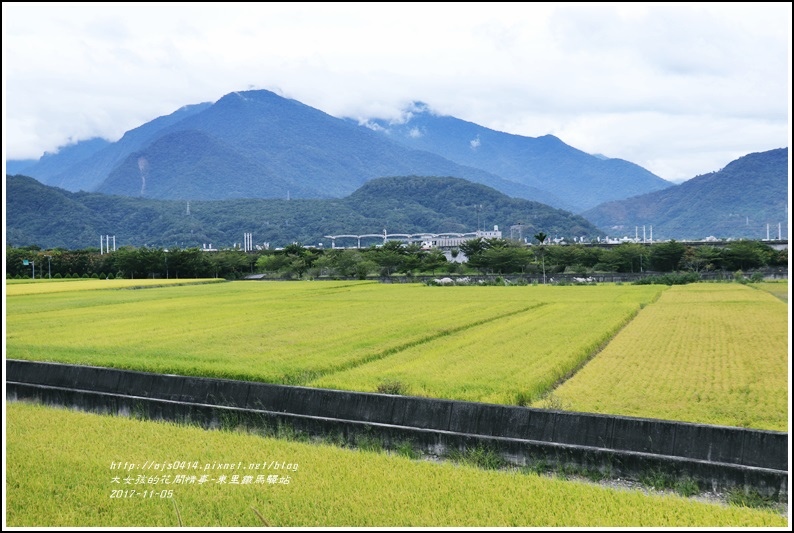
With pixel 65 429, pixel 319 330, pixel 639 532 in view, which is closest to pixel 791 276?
pixel 639 532

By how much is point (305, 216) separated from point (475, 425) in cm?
13560

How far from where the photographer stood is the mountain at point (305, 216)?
116m

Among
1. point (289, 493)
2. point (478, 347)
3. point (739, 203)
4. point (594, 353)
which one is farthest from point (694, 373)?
point (739, 203)

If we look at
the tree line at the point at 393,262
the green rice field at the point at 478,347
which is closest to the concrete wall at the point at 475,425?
the green rice field at the point at 478,347

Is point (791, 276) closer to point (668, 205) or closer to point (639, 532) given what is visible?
point (639, 532)

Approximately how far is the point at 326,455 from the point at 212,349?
920 centimetres

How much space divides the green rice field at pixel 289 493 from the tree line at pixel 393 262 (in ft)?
162

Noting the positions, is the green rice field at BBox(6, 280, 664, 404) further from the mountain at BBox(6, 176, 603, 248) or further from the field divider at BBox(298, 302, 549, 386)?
the mountain at BBox(6, 176, 603, 248)

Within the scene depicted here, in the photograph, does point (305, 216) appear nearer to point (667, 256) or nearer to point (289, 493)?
point (667, 256)

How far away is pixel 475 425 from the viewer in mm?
8320

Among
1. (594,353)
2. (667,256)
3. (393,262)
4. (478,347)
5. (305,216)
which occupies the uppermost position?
Answer: (305,216)

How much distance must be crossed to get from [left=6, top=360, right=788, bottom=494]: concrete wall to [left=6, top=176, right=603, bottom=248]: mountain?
94.6 metres

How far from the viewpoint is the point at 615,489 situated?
6.61 m

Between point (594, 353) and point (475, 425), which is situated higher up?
point (475, 425)
